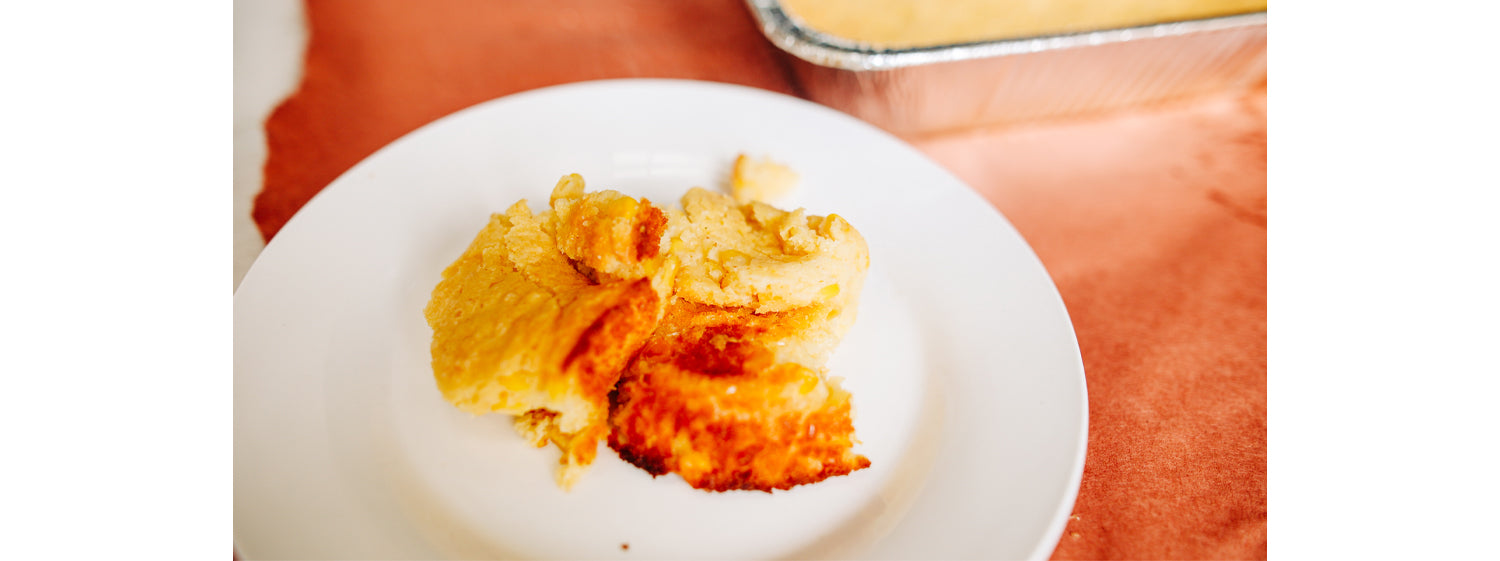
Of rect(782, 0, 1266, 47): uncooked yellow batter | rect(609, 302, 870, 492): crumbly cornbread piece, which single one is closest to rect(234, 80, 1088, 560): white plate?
rect(609, 302, 870, 492): crumbly cornbread piece

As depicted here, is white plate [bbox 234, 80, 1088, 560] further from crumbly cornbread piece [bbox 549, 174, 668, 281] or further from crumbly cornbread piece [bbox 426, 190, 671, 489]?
crumbly cornbread piece [bbox 549, 174, 668, 281]

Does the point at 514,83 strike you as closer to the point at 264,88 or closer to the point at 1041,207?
the point at 264,88

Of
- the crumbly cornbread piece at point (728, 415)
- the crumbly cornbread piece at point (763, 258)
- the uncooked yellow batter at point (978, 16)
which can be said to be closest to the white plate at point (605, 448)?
the crumbly cornbread piece at point (728, 415)

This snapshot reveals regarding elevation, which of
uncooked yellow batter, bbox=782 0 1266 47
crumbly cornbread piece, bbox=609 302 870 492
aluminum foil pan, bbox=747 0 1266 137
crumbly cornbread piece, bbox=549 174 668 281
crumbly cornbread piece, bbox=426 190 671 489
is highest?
uncooked yellow batter, bbox=782 0 1266 47

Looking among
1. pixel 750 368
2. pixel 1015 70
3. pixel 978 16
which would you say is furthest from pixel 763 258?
pixel 978 16

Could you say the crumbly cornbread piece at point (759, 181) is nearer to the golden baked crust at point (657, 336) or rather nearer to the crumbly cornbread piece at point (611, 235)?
the golden baked crust at point (657, 336)

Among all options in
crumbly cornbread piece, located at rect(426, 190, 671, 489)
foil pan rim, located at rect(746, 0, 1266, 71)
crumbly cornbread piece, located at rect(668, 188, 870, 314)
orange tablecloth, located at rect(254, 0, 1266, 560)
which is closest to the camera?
crumbly cornbread piece, located at rect(426, 190, 671, 489)

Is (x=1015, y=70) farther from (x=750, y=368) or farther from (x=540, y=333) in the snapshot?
(x=540, y=333)
